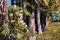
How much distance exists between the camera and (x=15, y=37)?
6754mm

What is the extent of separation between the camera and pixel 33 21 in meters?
9.27

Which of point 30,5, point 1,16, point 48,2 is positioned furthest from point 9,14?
point 48,2

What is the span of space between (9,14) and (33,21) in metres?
2.64

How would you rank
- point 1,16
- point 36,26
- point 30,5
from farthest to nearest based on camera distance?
point 36,26 < point 30,5 < point 1,16

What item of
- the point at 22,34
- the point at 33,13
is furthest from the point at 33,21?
the point at 22,34

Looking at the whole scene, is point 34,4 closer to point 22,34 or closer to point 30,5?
point 30,5

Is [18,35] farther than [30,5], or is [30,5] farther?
[30,5]

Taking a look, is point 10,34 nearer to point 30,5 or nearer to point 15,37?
point 15,37

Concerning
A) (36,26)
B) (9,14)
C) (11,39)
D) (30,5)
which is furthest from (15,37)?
(36,26)

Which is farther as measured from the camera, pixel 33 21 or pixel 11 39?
pixel 33 21

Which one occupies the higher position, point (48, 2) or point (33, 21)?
point (48, 2)

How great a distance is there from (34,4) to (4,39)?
2719 millimetres

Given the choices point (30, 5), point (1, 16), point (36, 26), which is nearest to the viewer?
point (1, 16)

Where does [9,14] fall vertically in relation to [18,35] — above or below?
above
